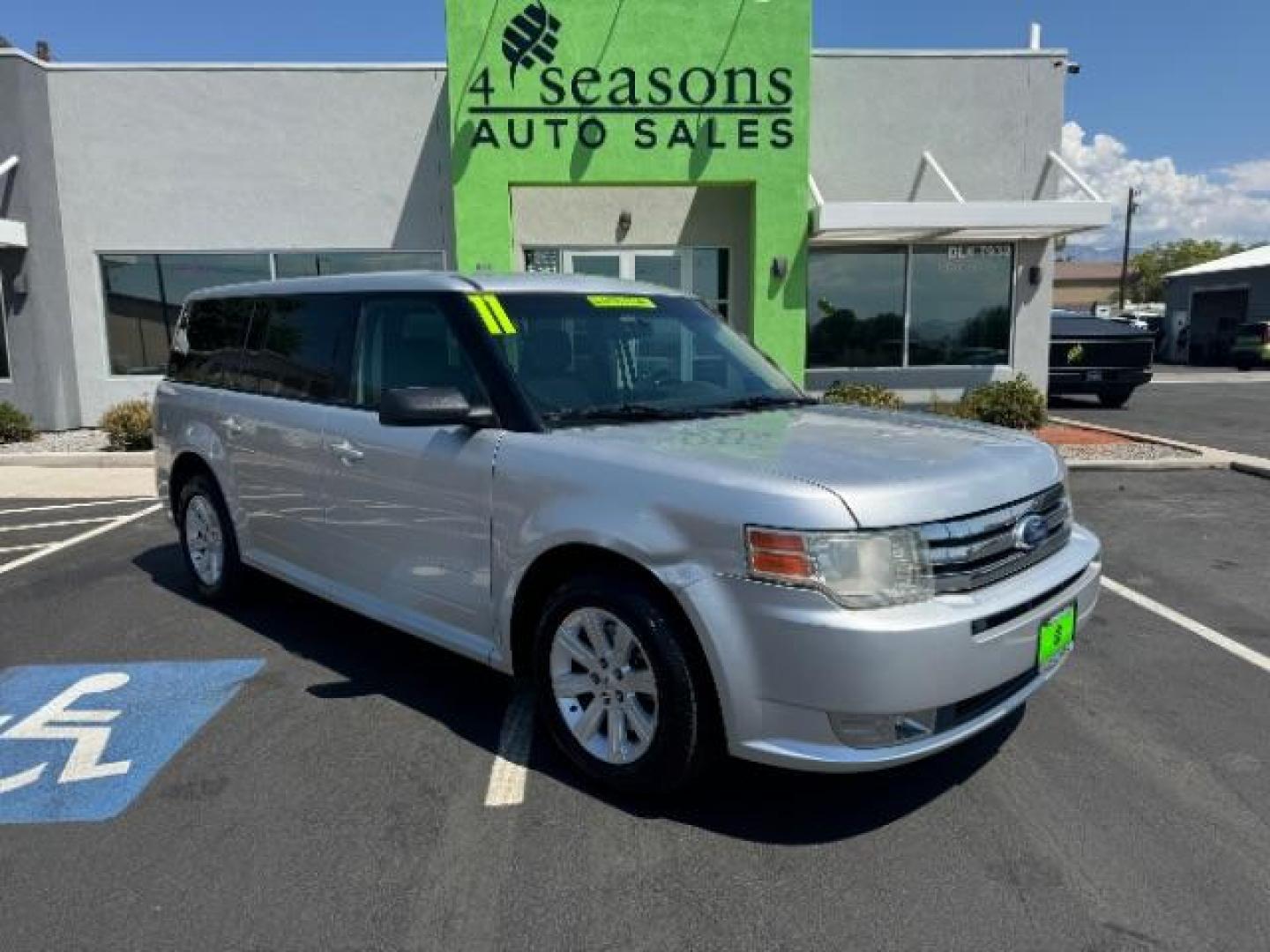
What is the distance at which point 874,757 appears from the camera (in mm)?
2744

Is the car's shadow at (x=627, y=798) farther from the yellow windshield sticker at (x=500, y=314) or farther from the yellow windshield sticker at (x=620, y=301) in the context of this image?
the yellow windshield sticker at (x=620, y=301)

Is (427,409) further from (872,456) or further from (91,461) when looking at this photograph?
(91,461)

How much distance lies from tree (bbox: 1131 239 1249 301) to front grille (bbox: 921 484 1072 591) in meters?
81.6

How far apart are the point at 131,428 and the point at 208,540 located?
267 inches

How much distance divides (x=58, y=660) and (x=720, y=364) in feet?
12.1

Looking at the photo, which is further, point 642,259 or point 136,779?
point 642,259

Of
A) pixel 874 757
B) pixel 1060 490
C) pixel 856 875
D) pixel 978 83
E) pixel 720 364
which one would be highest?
pixel 978 83

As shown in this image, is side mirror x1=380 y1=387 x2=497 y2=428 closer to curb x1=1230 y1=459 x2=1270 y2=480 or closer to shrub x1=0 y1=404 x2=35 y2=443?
curb x1=1230 y1=459 x2=1270 y2=480

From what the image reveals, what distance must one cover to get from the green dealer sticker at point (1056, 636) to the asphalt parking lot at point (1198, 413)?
10122 millimetres

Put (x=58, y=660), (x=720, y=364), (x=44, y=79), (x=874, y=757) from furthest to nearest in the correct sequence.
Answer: (x=44, y=79)
(x=58, y=660)
(x=720, y=364)
(x=874, y=757)

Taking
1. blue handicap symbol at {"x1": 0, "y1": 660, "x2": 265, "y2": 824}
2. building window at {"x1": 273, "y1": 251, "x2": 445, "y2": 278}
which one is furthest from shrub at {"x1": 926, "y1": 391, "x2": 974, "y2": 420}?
blue handicap symbol at {"x1": 0, "y1": 660, "x2": 265, "y2": 824}

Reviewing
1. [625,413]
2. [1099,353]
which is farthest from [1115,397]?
[625,413]

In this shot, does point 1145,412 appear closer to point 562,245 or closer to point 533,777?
point 562,245

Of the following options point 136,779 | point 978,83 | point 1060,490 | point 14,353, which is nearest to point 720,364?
point 1060,490
